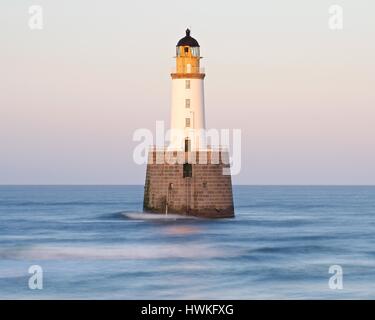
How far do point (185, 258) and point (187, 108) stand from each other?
10.9 m

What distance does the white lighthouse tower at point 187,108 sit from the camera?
47875 mm

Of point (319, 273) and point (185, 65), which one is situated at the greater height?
point (185, 65)

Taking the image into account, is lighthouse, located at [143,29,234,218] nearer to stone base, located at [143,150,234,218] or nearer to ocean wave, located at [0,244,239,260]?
stone base, located at [143,150,234,218]

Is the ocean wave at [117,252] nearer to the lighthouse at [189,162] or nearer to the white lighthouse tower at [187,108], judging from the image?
the lighthouse at [189,162]

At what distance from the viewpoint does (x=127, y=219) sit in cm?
5544

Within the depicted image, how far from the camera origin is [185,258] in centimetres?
3878

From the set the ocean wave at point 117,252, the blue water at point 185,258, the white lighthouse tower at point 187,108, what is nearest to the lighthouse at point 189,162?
the white lighthouse tower at point 187,108

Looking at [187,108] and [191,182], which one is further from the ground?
[187,108]

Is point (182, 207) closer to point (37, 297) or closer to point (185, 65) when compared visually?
point (185, 65)

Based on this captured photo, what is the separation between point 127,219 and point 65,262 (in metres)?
18.5

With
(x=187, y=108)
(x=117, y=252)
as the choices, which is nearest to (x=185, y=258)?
(x=117, y=252)

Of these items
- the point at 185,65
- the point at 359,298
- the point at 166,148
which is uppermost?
the point at 185,65

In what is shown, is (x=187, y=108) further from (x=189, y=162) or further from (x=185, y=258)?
(x=185, y=258)
